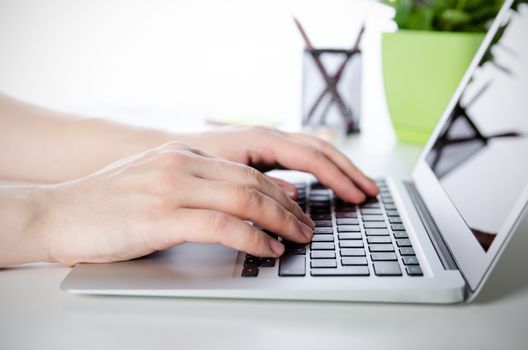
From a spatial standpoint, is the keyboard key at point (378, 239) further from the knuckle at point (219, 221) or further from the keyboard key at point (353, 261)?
the knuckle at point (219, 221)

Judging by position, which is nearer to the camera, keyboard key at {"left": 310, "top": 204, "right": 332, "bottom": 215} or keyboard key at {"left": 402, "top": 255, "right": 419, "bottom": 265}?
keyboard key at {"left": 402, "top": 255, "right": 419, "bottom": 265}

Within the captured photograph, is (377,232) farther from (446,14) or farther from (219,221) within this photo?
(446,14)

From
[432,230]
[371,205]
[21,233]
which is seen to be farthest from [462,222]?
[21,233]

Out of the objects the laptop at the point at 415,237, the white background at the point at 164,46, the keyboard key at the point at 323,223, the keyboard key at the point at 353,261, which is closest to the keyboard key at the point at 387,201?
the laptop at the point at 415,237

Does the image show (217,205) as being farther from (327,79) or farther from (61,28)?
(61,28)

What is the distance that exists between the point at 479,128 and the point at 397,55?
0.40 metres

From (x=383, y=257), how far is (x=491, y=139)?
27 centimetres

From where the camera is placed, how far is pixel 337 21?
177 centimetres

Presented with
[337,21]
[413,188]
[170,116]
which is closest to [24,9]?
[170,116]

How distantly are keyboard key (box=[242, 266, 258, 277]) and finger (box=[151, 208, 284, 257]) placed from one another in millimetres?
16

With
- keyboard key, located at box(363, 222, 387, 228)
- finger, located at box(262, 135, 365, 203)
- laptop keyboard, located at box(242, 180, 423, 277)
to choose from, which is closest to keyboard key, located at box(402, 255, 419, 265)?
laptop keyboard, located at box(242, 180, 423, 277)

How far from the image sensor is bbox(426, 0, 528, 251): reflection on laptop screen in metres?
0.57

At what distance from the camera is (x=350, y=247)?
1.86 ft

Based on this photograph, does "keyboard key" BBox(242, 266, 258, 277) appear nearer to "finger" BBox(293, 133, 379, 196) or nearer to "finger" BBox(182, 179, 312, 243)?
"finger" BBox(182, 179, 312, 243)
